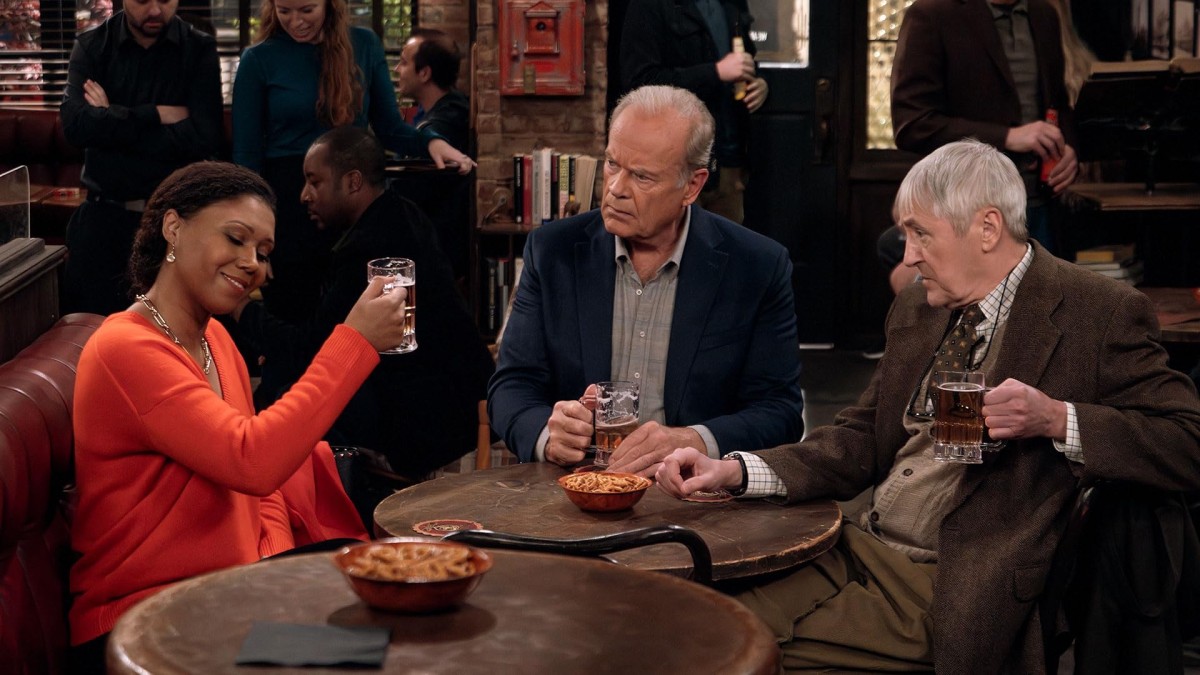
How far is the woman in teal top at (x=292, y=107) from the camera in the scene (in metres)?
5.10

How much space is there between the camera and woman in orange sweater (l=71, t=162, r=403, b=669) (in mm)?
2426

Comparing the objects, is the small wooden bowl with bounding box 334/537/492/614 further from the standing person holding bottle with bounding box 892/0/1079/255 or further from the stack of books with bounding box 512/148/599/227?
the stack of books with bounding box 512/148/599/227

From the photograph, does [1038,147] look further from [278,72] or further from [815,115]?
[815,115]

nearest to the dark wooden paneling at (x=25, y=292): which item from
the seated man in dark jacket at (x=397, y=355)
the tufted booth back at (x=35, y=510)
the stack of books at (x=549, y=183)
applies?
the tufted booth back at (x=35, y=510)

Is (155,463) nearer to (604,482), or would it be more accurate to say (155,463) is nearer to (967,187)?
(604,482)

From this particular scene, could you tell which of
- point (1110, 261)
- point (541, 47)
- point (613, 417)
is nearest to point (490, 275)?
point (541, 47)

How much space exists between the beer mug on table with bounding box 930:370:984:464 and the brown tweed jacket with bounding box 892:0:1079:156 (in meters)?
2.48

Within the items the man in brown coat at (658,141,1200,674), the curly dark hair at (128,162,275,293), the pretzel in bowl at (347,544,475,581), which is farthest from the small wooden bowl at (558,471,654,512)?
A: the curly dark hair at (128,162,275,293)

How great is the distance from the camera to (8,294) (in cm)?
288

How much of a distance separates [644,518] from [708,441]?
0.45 meters

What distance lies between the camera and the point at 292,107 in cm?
517

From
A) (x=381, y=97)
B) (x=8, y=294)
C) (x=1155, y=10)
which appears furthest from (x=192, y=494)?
(x=1155, y=10)

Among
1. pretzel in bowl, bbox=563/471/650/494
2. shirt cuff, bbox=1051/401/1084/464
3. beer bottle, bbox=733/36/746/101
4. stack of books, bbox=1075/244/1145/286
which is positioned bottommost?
pretzel in bowl, bbox=563/471/650/494

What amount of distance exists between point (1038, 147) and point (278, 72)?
256 cm
